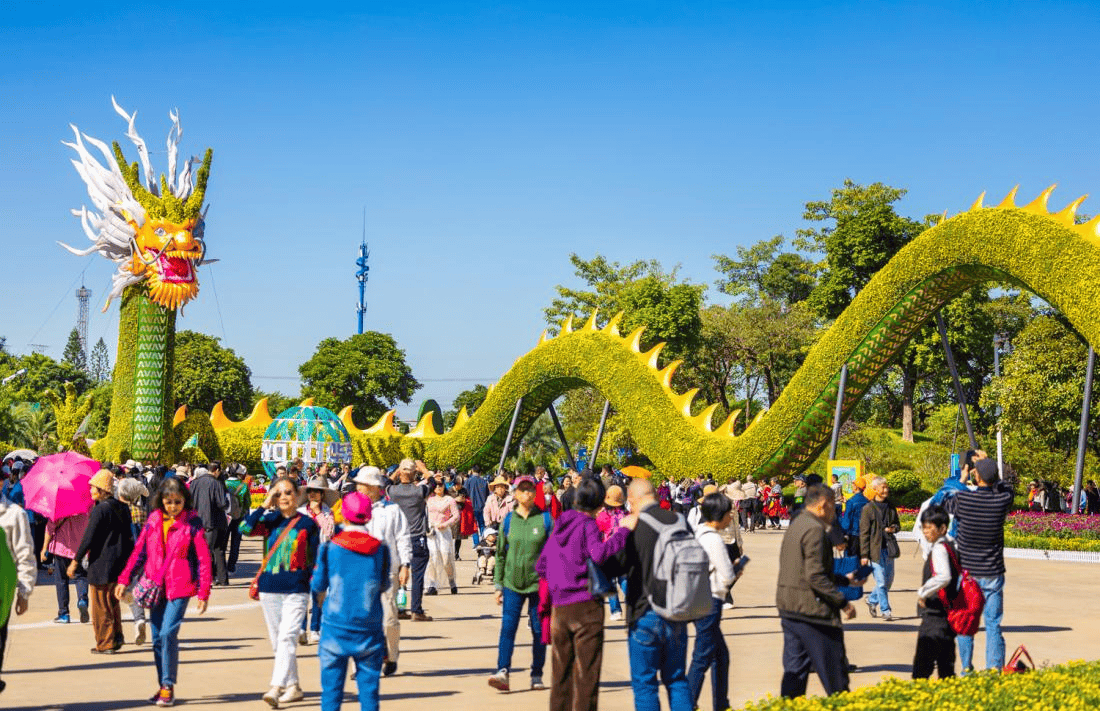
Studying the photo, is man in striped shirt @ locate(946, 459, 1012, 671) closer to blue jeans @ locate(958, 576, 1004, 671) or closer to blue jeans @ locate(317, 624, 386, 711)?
blue jeans @ locate(958, 576, 1004, 671)

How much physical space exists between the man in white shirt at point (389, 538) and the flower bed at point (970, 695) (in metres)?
3.40

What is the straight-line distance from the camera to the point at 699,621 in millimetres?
7660

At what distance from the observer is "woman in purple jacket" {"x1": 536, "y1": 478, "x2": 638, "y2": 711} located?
751cm

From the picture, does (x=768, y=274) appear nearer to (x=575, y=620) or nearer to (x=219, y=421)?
(x=219, y=421)

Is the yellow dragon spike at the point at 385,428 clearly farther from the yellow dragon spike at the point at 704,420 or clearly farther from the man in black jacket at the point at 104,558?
the man in black jacket at the point at 104,558

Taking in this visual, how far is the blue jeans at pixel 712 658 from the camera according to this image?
309 inches

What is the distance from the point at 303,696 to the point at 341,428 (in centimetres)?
2857

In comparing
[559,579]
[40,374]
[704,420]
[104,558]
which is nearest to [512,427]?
[704,420]

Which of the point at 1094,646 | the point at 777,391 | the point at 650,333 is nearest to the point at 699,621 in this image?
the point at 1094,646

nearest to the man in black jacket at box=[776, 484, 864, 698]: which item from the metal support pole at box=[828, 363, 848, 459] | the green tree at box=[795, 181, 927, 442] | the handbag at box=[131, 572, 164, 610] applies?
the handbag at box=[131, 572, 164, 610]

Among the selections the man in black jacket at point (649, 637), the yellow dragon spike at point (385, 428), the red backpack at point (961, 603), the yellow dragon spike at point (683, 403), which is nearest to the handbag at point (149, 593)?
the man in black jacket at point (649, 637)

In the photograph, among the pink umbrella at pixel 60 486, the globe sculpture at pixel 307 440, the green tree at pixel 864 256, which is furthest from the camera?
the green tree at pixel 864 256

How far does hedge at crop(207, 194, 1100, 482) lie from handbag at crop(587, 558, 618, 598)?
1557 cm

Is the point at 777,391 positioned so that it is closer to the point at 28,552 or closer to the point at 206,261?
the point at 206,261
